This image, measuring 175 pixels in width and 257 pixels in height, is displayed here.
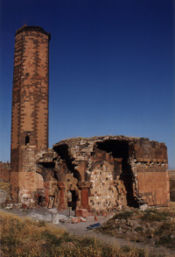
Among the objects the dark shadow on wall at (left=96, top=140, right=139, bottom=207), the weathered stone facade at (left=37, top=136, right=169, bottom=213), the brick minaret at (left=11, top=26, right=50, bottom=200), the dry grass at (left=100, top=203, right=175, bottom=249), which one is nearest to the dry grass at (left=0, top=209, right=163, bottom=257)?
the dry grass at (left=100, top=203, right=175, bottom=249)

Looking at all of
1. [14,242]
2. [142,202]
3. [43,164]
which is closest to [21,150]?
[43,164]

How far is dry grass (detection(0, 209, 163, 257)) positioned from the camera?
6.01m

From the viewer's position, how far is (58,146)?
16.6 metres

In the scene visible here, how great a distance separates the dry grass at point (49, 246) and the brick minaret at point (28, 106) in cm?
906

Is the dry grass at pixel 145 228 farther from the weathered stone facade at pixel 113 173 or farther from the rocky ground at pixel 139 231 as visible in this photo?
the weathered stone facade at pixel 113 173

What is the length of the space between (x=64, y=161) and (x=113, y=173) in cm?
352

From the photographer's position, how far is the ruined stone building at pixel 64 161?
14406 millimetres

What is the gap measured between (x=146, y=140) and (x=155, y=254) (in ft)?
30.7

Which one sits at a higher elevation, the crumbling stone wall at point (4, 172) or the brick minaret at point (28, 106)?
the brick minaret at point (28, 106)

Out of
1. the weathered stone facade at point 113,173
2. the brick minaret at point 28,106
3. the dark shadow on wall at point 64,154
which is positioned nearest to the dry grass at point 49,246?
the weathered stone facade at point 113,173

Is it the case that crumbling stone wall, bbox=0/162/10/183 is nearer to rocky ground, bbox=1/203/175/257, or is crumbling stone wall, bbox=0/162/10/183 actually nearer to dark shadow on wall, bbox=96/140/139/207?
dark shadow on wall, bbox=96/140/139/207

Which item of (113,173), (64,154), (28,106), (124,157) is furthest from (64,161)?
(28,106)

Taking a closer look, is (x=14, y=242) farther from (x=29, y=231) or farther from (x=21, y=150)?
(x=21, y=150)

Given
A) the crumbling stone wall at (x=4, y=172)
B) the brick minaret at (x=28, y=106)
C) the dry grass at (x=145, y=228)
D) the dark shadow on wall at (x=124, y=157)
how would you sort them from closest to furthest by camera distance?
the dry grass at (x=145, y=228), the dark shadow on wall at (x=124, y=157), the brick minaret at (x=28, y=106), the crumbling stone wall at (x=4, y=172)
